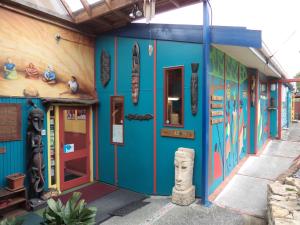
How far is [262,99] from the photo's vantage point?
892cm

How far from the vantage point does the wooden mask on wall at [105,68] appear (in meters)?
6.11

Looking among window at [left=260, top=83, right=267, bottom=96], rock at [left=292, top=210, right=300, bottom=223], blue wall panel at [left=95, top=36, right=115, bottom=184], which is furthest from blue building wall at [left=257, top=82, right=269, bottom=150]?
rock at [left=292, top=210, right=300, bottom=223]

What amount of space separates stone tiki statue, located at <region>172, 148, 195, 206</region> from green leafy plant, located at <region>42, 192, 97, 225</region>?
1.95 meters

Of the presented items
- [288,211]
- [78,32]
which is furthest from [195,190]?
[78,32]

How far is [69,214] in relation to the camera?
9.95ft

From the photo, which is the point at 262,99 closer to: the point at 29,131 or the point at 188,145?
the point at 188,145

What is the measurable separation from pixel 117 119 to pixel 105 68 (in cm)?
141

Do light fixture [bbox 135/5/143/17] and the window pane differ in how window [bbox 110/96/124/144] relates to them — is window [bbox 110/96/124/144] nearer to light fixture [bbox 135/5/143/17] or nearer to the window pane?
the window pane

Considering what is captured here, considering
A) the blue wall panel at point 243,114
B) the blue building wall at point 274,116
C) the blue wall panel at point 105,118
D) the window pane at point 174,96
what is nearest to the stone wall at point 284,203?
the window pane at point 174,96

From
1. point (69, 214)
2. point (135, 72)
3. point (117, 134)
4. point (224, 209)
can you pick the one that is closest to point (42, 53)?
point (135, 72)

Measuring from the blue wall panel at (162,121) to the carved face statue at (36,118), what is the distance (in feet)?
8.28

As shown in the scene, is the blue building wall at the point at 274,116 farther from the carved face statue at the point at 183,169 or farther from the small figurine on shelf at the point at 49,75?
the small figurine on shelf at the point at 49,75

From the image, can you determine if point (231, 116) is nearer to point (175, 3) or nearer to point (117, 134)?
point (117, 134)

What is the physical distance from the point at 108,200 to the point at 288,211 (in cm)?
359
